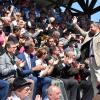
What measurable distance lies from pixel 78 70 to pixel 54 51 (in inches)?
27.6

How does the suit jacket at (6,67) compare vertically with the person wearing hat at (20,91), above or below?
above

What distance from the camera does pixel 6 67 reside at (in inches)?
336

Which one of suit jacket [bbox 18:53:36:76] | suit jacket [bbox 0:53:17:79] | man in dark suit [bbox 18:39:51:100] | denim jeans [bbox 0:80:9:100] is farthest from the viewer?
man in dark suit [bbox 18:39:51:100]

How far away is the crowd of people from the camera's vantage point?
8.27 m

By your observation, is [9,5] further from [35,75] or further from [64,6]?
[64,6]

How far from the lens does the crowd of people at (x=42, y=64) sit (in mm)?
8266

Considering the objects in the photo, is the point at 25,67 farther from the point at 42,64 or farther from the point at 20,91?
the point at 20,91

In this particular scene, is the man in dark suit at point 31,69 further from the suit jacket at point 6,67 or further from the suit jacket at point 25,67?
the suit jacket at point 6,67

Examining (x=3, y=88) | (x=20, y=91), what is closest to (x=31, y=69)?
(x=3, y=88)

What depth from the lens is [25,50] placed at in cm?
988

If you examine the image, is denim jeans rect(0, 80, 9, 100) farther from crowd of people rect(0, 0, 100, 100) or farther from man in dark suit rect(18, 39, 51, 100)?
man in dark suit rect(18, 39, 51, 100)

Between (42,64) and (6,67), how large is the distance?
4.63ft

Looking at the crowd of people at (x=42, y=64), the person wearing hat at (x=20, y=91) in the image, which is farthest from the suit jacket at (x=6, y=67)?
the person wearing hat at (x=20, y=91)

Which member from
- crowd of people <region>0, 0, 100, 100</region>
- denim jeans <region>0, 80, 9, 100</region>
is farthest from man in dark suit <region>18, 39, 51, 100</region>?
denim jeans <region>0, 80, 9, 100</region>
